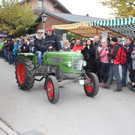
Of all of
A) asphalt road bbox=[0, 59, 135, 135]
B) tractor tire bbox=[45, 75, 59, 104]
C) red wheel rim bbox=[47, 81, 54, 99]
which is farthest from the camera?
red wheel rim bbox=[47, 81, 54, 99]

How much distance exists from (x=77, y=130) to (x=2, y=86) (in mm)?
4450

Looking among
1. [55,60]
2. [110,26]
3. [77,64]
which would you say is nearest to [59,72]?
[55,60]

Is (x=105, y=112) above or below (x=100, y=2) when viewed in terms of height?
below

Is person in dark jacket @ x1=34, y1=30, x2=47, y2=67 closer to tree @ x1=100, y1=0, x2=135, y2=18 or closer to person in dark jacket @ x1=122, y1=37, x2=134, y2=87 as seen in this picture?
person in dark jacket @ x1=122, y1=37, x2=134, y2=87

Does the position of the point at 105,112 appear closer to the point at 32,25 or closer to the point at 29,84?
the point at 29,84

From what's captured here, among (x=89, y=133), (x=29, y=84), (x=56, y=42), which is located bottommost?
(x=89, y=133)

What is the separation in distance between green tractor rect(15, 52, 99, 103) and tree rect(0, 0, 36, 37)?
21.2m

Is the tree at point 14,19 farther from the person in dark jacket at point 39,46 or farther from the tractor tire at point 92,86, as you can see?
the tractor tire at point 92,86

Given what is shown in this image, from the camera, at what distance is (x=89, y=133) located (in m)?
3.57

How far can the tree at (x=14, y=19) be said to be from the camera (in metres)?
26.2

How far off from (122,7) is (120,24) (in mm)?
9789

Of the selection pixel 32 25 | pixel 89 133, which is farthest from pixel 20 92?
pixel 32 25

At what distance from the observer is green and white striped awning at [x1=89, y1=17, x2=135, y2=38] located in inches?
291

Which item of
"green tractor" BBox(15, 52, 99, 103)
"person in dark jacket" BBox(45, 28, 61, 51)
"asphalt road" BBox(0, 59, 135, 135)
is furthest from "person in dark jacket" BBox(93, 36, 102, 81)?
"green tractor" BBox(15, 52, 99, 103)
